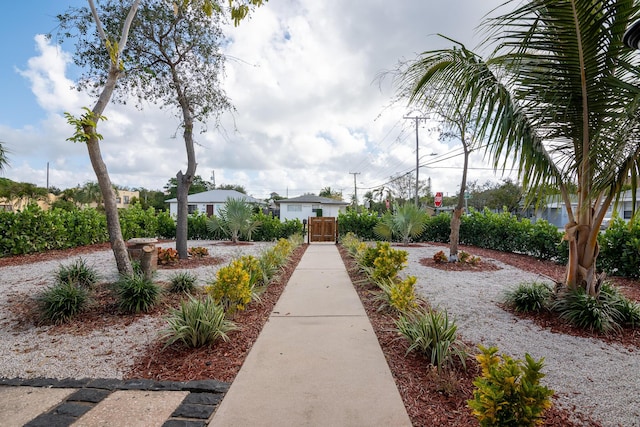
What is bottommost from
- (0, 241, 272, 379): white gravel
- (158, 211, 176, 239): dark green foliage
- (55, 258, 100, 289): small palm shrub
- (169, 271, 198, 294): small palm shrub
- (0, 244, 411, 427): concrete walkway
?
(0, 241, 272, 379): white gravel

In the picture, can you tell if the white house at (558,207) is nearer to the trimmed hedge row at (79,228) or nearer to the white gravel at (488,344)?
the white gravel at (488,344)

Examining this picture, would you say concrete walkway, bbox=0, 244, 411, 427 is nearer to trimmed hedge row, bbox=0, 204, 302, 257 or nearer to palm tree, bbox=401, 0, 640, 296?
palm tree, bbox=401, 0, 640, 296

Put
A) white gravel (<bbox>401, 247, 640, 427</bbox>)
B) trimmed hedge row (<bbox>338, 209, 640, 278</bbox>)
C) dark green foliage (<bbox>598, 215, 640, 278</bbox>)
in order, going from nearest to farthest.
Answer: white gravel (<bbox>401, 247, 640, 427</bbox>) < dark green foliage (<bbox>598, 215, 640, 278</bbox>) < trimmed hedge row (<bbox>338, 209, 640, 278</bbox>)

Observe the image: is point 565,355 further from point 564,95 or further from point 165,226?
point 165,226

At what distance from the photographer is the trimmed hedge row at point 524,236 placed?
6.42 m

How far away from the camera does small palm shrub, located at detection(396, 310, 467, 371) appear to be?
2873 mm

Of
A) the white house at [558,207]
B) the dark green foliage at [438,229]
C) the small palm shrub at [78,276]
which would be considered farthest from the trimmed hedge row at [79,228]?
Answer: the white house at [558,207]

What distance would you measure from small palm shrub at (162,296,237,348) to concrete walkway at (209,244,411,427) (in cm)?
42

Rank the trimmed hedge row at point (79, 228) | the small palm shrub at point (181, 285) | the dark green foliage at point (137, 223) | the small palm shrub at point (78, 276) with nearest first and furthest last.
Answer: the small palm shrub at point (78, 276) < the small palm shrub at point (181, 285) < the trimmed hedge row at point (79, 228) < the dark green foliage at point (137, 223)

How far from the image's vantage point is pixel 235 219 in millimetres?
13094

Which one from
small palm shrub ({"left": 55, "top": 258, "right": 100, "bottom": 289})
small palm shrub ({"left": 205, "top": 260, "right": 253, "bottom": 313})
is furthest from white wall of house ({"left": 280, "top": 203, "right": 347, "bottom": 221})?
small palm shrub ({"left": 205, "top": 260, "right": 253, "bottom": 313})

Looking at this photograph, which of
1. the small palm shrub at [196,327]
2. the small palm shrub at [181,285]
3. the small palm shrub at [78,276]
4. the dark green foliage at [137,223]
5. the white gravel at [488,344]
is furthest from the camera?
the dark green foliage at [137,223]

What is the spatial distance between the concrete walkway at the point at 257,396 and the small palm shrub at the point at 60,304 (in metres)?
1.51

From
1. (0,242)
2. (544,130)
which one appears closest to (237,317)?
(544,130)
